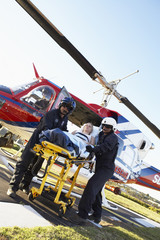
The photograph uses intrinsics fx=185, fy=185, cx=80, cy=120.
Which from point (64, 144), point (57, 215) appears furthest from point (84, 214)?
point (64, 144)

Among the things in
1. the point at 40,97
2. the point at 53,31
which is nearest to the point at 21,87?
the point at 40,97

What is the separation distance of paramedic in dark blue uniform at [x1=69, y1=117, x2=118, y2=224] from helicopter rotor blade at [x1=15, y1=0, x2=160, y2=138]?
2.89 metres

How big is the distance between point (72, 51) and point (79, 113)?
7.99 feet

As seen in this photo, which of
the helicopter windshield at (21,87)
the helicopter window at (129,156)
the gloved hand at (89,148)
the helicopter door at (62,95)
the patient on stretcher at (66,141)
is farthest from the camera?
the helicopter window at (129,156)

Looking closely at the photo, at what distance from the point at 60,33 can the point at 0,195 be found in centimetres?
430

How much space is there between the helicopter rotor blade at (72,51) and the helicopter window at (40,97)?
1354 mm

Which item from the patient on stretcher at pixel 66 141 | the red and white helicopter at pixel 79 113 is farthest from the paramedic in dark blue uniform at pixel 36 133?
the red and white helicopter at pixel 79 113

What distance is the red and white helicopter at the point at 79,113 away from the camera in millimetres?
5184

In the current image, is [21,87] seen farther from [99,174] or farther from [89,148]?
[99,174]

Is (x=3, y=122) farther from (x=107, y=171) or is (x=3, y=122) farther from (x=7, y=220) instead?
(x=7, y=220)

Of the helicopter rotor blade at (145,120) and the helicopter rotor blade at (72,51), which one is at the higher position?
the helicopter rotor blade at (72,51)

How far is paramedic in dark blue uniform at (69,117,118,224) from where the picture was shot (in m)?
3.29

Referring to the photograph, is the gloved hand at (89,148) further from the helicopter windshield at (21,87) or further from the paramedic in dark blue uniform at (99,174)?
the helicopter windshield at (21,87)

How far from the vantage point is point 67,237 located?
2.15 metres
